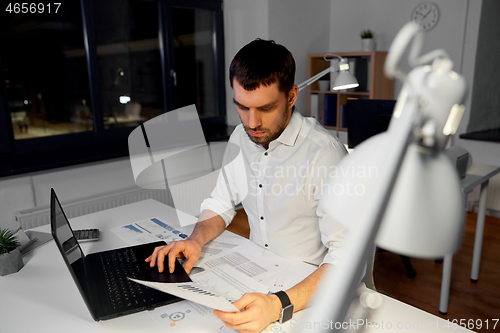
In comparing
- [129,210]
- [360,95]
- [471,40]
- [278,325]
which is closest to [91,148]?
[129,210]

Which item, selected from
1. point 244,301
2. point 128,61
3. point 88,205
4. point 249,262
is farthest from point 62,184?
point 244,301

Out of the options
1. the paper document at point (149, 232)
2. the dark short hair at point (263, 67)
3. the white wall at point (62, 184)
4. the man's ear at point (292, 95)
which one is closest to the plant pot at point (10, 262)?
the paper document at point (149, 232)

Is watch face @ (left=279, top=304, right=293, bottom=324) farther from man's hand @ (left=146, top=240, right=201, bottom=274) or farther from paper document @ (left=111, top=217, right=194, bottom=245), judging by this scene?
paper document @ (left=111, top=217, right=194, bottom=245)

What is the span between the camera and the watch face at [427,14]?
3699 millimetres

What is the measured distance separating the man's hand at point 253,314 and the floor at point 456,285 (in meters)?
1.58

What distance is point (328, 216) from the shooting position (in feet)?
3.97

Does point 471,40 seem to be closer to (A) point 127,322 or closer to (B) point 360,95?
(B) point 360,95

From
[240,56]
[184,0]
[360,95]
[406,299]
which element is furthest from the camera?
[360,95]

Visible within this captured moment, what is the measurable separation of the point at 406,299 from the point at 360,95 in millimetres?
2315

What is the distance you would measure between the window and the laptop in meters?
1.44

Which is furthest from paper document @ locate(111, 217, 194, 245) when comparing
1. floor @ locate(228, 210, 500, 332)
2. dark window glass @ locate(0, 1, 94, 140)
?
dark window glass @ locate(0, 1, 94, 140)

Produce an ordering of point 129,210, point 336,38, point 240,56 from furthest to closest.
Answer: point 336,38
point 129,210
point 240,56

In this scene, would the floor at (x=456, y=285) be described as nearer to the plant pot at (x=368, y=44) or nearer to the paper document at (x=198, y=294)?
the paper document at (x=198, y=294)

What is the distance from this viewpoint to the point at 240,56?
129 centimetres
